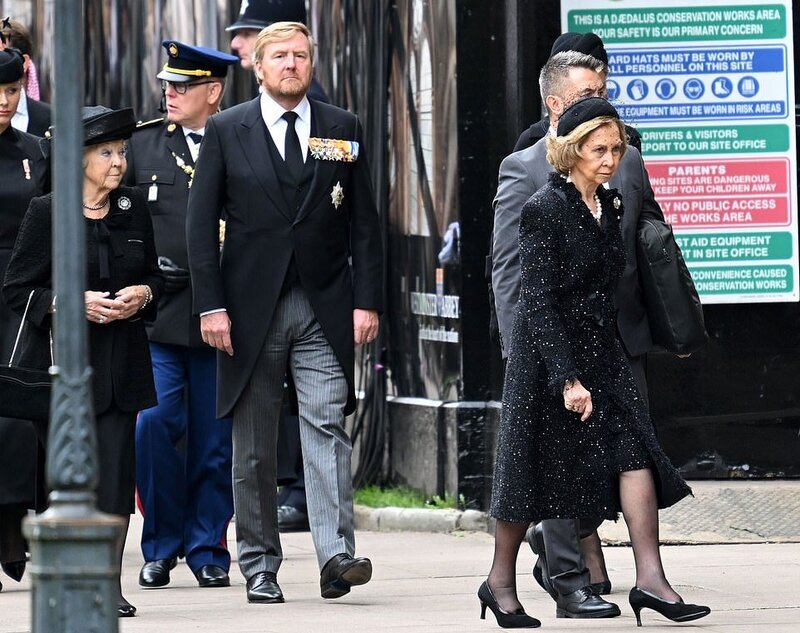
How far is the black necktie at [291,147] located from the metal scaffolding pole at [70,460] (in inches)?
118

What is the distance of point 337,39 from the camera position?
37.1 feet

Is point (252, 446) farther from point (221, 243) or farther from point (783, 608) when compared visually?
point (783, 608)

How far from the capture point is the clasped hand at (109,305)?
7832mm

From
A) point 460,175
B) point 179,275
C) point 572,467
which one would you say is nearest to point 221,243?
point 179,275

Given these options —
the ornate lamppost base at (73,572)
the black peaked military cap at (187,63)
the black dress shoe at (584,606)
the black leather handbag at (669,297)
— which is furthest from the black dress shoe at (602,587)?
the ornate lamppost base at (73,572)

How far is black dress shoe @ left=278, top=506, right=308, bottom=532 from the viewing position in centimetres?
1059

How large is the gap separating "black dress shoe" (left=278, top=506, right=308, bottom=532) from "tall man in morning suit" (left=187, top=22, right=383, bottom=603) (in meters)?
2.42

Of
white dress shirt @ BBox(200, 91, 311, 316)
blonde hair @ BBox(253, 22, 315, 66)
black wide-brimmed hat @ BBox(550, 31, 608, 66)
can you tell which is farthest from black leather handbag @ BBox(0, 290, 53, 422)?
black wide-brimmed hat @ BBox(550, 31, 608, 66)

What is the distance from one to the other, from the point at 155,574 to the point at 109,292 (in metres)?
1.33

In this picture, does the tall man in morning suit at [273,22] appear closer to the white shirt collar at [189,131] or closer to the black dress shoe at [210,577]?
the white shirt collar at [189,131]

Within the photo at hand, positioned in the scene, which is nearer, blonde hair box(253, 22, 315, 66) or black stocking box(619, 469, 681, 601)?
black stocking box(619, 469, 681, 601)

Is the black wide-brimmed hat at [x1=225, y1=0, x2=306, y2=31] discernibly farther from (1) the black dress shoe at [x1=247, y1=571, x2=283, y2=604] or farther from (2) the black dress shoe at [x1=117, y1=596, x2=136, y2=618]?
(2) the black dress shoe at [x1=117, y1=596, x2=136, y2=618]

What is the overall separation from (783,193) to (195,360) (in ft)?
9.41

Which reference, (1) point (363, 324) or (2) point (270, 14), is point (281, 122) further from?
(2) point (270, 14)
